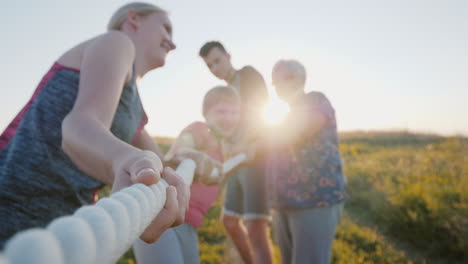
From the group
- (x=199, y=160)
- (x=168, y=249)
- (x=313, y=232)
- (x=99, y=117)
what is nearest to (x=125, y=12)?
(x=99, y=117)

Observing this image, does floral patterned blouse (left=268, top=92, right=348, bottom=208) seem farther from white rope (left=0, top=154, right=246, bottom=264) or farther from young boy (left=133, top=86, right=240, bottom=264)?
white rope (left=0, top=154, right=246, bottom=264)

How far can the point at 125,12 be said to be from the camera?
167cm

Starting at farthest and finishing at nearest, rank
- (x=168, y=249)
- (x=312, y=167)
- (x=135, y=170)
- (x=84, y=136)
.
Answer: (x=312, y=167) → (x=168, y=249) → (x=84, y=136) → (x=135, y=170)

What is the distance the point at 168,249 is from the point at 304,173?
4.94ft

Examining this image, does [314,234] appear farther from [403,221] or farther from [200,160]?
[403,221]

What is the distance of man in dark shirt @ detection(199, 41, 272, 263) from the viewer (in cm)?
332

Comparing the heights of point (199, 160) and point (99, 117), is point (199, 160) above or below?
below

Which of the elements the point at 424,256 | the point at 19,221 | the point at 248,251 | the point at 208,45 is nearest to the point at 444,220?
the point at 424,256

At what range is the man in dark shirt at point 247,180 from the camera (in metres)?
3.32

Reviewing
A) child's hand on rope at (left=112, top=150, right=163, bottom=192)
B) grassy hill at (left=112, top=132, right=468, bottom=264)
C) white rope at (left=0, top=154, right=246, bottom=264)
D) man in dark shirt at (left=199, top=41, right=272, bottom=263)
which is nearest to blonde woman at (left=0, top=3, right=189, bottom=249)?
child's hand on rope at (left=112, top=150, right=163, bottom=192)

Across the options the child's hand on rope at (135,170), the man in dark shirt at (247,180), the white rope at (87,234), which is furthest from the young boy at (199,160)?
the white rope at (87,234)

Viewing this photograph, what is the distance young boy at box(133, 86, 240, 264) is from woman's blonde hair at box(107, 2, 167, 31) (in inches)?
39.3

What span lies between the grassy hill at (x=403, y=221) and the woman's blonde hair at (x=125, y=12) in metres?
3.39

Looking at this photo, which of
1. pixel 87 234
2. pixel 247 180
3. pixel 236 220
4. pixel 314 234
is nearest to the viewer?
pixel 87 234
